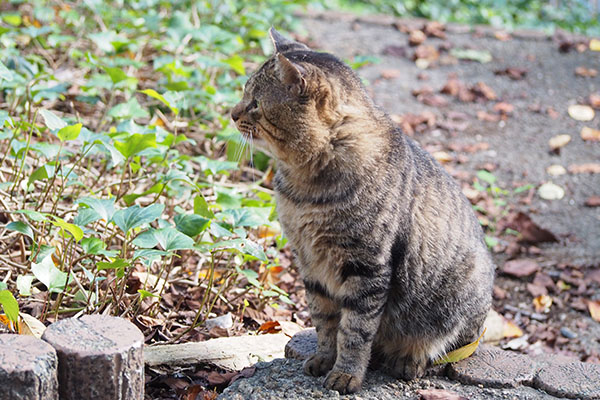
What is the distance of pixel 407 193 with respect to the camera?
270 centimetres

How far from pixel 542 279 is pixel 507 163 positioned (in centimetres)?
151

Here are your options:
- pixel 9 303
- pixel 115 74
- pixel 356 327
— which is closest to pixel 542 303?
pixel 356 327

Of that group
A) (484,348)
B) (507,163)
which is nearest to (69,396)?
(484,348)

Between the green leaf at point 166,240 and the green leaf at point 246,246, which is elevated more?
the green leaf at point 166,240

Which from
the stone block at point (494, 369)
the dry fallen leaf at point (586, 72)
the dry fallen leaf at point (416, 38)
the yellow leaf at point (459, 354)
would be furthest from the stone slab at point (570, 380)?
the dry fallen leaf at point (416, 38)

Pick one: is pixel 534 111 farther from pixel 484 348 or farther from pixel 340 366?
pixel 340 366

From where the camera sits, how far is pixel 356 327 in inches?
101

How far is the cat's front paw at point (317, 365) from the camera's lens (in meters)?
2.71

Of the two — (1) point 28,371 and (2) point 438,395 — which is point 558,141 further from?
(1) point 28,371

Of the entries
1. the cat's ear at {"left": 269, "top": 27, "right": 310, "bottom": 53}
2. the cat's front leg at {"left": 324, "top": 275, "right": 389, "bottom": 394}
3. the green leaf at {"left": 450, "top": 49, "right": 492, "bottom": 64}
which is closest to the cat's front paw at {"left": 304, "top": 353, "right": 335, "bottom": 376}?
the cat's front leg at {"left": 324, "top": 275, "right": 389, "bottom": 394}

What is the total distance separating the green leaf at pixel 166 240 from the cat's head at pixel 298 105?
49 centimetres

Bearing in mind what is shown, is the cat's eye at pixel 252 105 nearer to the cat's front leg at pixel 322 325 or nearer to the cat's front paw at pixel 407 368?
the cat's front leg at pixel 322 325

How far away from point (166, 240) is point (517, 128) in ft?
14.7

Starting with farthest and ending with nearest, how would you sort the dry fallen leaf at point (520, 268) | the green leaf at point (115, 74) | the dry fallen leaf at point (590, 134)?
the dry fallen leaf at point (590, 134), the dry fallen leaf at point (520, 268), the green leaf at point (115, 74)
